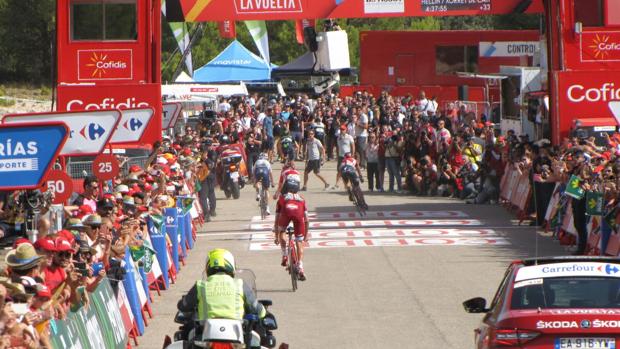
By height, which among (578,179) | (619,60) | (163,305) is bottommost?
(163,305)

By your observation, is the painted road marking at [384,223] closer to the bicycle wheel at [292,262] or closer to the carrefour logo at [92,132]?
the bicycle wheel at [292,262]

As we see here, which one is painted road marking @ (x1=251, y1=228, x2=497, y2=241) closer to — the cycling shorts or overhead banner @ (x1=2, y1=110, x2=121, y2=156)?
the cycling shorts

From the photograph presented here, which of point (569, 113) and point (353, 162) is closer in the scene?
point (569, 113)

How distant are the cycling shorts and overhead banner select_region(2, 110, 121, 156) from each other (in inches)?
552

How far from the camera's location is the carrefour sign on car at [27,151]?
10008 millimetres

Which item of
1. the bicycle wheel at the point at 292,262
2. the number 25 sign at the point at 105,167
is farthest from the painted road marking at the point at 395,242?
the number 25 sign at the point at 105,167

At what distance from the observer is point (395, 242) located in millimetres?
25297

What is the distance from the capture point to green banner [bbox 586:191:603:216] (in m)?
21.0

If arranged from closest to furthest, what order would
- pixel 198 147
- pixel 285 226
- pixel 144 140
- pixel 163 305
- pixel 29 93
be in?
1. pixel 163 305
2. pixel 285 226
3. pixel 144 140
4. pixel 198 147
5. pixel 29 93

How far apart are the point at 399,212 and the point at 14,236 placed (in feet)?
32.7

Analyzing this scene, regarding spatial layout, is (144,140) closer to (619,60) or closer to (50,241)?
(619,60)

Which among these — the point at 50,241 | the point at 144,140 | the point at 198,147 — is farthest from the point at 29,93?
the point at 50,241

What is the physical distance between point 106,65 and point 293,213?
878 centimetres

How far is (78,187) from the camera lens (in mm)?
22750
